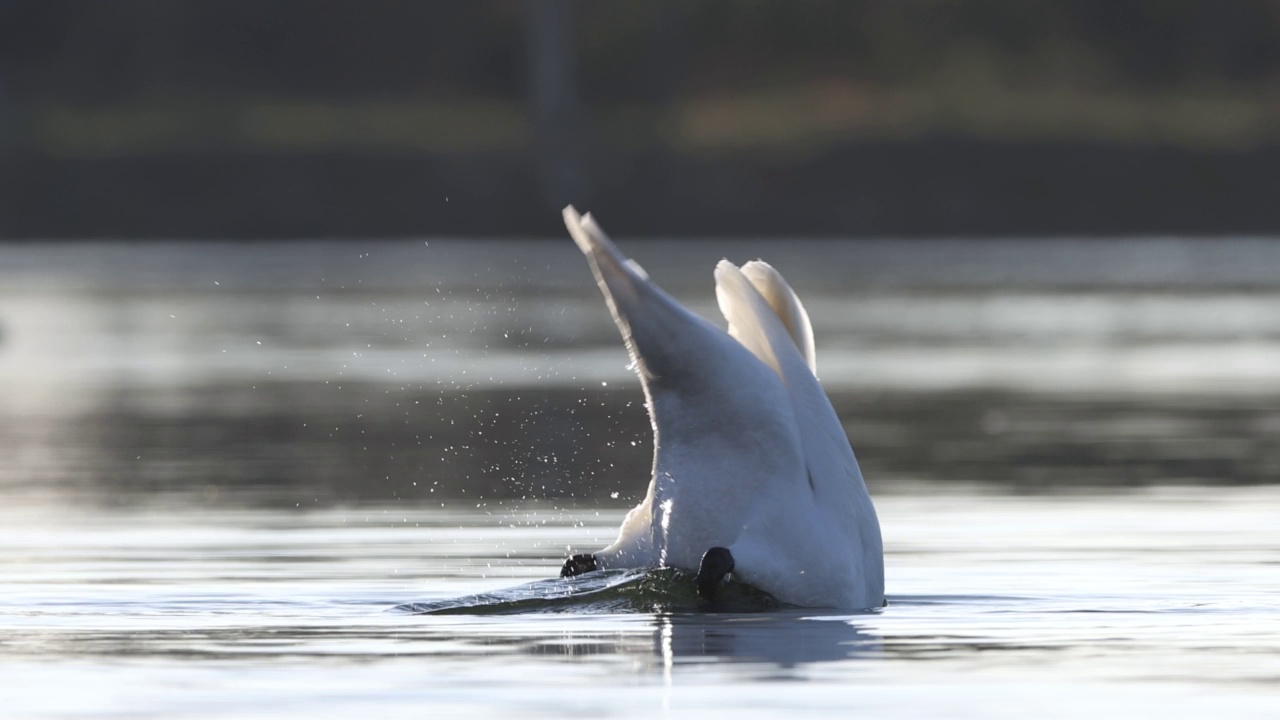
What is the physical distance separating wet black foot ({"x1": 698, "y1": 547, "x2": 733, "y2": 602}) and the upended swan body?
1cm

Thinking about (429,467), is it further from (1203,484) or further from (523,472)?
(1203,484)

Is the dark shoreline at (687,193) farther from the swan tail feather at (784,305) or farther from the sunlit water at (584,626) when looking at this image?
the swan tail feather at (784,305)

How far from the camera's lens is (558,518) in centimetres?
1237

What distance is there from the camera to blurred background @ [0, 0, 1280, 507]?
1583 cm

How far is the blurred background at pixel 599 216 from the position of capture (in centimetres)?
1583

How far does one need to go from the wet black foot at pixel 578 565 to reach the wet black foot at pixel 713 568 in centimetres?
78

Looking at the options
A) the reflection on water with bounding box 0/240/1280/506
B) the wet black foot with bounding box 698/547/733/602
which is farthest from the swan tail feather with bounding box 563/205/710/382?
the reflection on water with bounding box 0/240/1280/506

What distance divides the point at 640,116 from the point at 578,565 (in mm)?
44736

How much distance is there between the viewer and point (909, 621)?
8.74 m

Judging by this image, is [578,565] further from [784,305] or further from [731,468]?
[784,305]

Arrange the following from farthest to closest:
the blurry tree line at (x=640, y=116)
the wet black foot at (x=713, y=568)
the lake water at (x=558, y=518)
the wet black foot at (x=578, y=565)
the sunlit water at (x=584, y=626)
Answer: the blurry tree line at (x=640, y=116) < the wet black foot at (x=578, y=565) < the wet black foot at (x=713, y=568) < the lake water at (x=558, y=518) < the sunlit water at (x=584, y=626)

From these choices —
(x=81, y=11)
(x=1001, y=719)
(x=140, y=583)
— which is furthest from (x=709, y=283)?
(x=81, y=11)

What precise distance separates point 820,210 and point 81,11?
64.5ft

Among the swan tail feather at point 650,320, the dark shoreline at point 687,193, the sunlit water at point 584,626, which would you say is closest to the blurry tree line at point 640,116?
the dark shoreline at point 687,193
